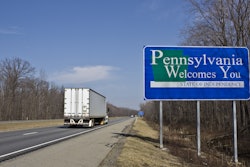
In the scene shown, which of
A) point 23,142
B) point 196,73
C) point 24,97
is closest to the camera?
point 196,73

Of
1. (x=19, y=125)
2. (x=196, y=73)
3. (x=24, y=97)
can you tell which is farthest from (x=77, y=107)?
(x=24, y=97)

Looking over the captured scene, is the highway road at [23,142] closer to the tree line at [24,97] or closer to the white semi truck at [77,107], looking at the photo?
the white semi truck at [77,107]

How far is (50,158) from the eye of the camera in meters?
12.0

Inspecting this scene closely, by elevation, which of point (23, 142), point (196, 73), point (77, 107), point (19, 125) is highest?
point (196, 73)

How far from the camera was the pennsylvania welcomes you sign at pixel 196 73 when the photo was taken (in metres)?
16.4

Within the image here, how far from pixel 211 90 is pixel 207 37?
17.1 meters

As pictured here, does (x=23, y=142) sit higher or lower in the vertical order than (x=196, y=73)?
lower

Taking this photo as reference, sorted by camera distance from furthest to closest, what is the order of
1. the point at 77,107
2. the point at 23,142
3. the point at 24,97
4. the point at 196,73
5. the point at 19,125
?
the point at 24,97 < the point at 19,125 < the point at 77,107 < the point at 23,142 < the point at 196,73

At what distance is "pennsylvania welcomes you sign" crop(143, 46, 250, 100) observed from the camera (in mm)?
16438

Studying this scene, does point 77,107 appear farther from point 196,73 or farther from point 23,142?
point 196,73

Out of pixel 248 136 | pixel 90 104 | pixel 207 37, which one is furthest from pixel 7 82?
pixel 248 136

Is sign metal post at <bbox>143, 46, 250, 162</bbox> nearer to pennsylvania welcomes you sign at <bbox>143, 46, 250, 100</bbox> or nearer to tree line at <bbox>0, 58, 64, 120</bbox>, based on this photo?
pennsylvania welcomes you sign at <bbox>143, 46, 250, 100</bbox>

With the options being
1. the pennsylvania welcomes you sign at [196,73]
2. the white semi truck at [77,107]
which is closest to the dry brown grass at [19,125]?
the white semi truck at [77,107]

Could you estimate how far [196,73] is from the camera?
16.6 m
